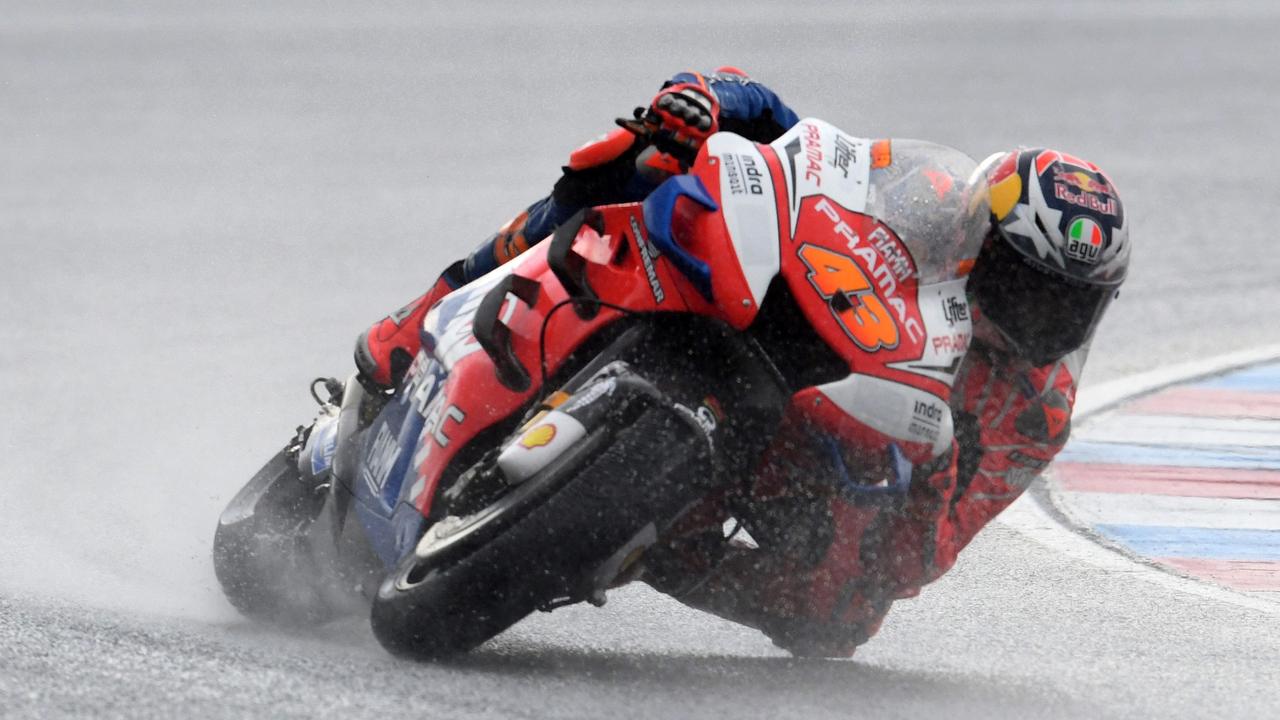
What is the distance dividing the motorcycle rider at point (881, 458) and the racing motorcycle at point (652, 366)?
108 millimetres

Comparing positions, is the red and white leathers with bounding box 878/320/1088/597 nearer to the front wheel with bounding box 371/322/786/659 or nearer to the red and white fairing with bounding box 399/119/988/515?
the red and white fairing with bounding box 399/119/988/515

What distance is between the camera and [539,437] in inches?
134

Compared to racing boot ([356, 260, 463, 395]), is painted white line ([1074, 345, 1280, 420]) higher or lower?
lower

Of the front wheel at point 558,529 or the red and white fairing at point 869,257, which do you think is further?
the red and white fairing at point 869,257

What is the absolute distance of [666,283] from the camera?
143 inches

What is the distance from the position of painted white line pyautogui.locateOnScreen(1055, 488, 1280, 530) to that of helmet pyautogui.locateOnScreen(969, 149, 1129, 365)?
2.35 m

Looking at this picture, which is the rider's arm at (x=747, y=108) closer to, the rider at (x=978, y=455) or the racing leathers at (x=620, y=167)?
the racing leathers at (x=620, y=167)

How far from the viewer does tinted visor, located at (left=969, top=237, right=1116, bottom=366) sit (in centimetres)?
378

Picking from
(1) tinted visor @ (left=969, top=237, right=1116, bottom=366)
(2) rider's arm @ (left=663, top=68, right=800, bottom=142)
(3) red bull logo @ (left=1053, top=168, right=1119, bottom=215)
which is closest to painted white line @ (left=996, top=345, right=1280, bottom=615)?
(1) tinted visor @ (left=969, top=237, right=1116, bottom=366)

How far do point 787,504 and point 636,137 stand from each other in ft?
2.74

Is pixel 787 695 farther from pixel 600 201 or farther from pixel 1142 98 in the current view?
pixel 1142 98

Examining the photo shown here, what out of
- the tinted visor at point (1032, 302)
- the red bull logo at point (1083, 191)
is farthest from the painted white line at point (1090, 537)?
the red bull logo at point (1083, 191)

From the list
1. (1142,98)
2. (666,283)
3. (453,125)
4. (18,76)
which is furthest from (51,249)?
(1142,98)

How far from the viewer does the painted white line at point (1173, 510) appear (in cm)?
606
